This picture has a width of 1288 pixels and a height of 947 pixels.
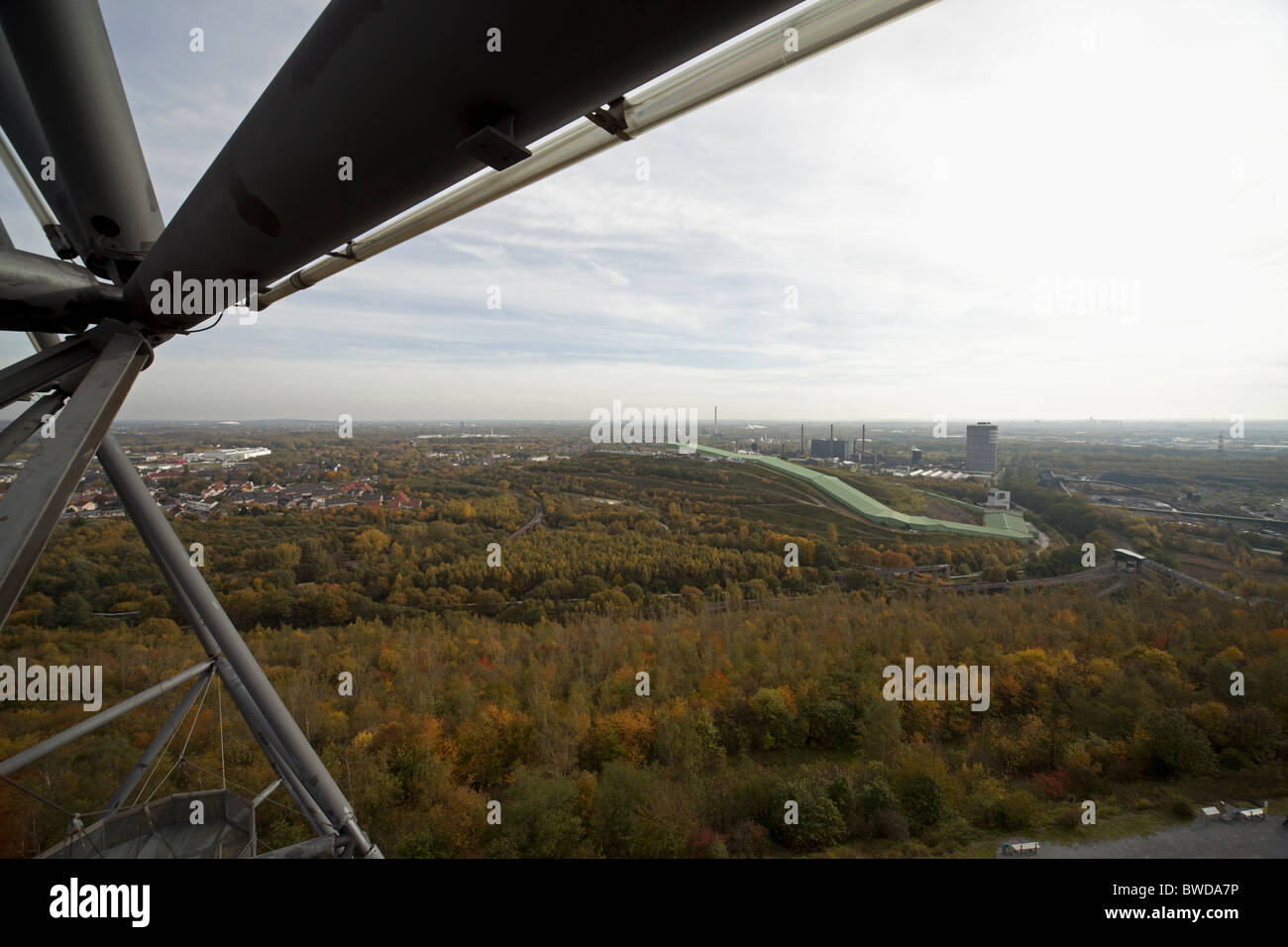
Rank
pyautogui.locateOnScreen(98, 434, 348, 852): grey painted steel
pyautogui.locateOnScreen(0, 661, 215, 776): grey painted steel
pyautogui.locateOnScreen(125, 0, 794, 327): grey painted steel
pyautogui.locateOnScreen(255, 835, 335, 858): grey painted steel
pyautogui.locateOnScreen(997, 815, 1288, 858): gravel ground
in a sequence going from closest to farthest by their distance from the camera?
pyautogui.locateOnScreen(125, 0, 794, 327): grey painted steel, pyautogui.locateOnScreen(98, 434, 348, 852): grey painted steel, pyautogui.locateOnScreen(255, 835, 335, 858): grey painted steel, pyautogui.locateOnScreen(0, 661, 215, 776): grey painted steel, pyautogui.locateOnScreen(997, 815, 1288, 858): gravel ground

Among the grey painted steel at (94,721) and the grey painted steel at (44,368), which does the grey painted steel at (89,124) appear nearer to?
the grey painted steel at (44,368)

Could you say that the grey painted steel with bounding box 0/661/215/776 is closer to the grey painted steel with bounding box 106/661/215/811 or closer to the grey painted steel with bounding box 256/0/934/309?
the grey painted steel with bounding box 106/661/215/811

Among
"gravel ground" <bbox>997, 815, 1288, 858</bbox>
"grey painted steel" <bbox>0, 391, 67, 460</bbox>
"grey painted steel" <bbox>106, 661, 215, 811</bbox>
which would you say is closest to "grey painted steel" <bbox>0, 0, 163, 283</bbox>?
"grey painted steel" <bbox>0, 391, 67, 460</bbox>

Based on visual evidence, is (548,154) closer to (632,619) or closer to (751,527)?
(632,619)

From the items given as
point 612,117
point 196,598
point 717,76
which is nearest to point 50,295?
point 196,598

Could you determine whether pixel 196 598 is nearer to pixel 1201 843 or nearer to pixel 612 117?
pixel 612 117

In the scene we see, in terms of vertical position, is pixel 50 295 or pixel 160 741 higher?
pixel 50 295

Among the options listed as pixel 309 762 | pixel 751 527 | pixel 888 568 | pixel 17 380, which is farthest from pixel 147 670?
pixel 888 568
